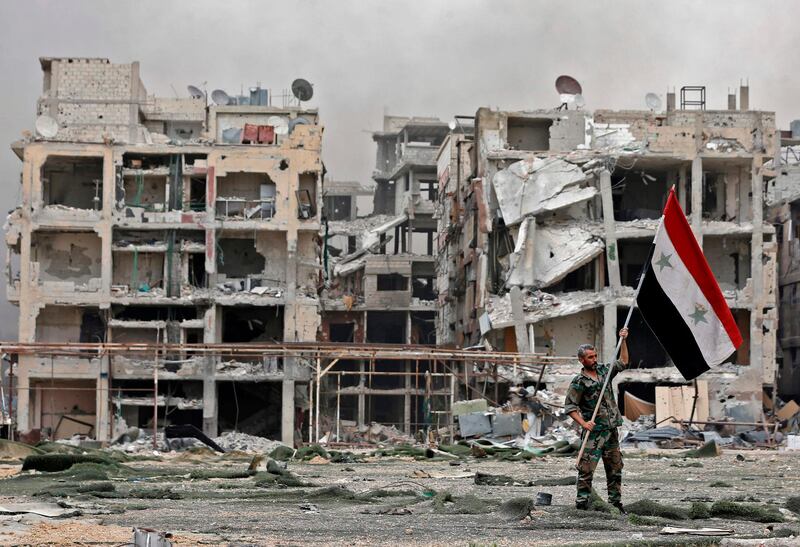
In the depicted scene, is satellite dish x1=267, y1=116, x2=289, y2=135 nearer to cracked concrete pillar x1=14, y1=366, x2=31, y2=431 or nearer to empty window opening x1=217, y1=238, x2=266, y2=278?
empty window opening x1=217, y1=238, x2=266, y2=278

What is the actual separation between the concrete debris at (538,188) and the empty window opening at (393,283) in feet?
79.7

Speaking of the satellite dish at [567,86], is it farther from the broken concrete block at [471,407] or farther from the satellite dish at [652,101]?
the broken concrete block at [471,407]

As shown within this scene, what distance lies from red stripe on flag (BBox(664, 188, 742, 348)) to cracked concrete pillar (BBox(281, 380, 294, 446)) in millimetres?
37709

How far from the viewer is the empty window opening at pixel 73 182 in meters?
55.2

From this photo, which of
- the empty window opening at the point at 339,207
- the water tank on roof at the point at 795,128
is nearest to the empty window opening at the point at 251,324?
the water tank on roof at the point at 795,128

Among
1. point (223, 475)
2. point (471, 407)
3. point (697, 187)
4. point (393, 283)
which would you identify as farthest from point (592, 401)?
point (393, 283)

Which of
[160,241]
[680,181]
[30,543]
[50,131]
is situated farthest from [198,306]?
[30,543]

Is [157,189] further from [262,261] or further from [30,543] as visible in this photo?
[30,543]

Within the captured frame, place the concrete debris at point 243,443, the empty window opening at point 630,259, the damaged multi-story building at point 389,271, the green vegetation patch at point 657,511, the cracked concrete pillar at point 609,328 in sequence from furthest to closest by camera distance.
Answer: the damaged multi-story building at point 389,271
the empty window opening at point 630,259
the cracked concrete pillar at point 609,328
the concrete debris at point 243,443
the green vegetation patch at point 657,511

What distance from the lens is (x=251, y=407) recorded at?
181 feet

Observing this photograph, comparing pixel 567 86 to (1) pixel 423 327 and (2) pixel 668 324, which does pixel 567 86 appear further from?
(2) pixel 668 324

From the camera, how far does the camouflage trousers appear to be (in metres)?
12.9

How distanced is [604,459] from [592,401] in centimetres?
56

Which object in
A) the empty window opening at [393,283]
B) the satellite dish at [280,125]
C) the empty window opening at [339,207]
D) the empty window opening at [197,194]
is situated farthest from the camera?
the empty window opening at [339,207]
